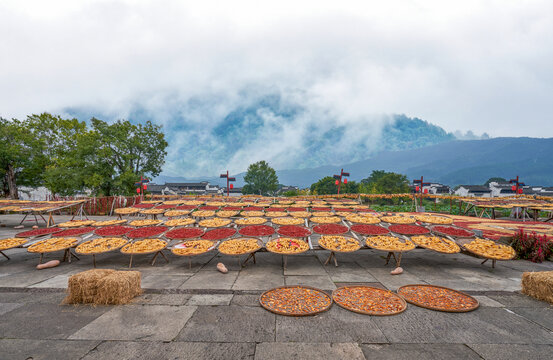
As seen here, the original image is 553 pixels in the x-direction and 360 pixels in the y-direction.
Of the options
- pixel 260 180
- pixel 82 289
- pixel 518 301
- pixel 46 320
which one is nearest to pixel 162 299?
pixel 82 289

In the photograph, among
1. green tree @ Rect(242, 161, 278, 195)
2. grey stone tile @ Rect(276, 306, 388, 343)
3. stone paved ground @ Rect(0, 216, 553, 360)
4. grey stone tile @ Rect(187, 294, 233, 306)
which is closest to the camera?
stone paved ground @ Rect(0, 216, 553, 360)

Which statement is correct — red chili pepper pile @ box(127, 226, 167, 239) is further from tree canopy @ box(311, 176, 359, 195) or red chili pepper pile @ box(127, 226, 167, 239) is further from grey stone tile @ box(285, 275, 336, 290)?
tree canopy @ box(311, 176, 359, 195)

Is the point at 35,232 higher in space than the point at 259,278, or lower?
higher

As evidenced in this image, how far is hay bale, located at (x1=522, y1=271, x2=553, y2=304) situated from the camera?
206 inches

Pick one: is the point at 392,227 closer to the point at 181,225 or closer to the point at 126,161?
the point at 181,225

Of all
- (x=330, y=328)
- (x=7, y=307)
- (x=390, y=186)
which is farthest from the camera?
(x=390, y=186)

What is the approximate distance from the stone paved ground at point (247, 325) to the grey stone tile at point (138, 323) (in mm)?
16

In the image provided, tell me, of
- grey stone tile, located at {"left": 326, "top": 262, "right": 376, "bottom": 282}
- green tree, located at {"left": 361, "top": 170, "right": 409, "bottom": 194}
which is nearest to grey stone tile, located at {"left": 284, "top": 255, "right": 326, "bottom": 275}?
grey stone tile, located at {"left": 326, "top": 262, "right": 376, "bottom": 282}

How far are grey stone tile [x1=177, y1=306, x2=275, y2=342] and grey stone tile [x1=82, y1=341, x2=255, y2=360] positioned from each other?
6.0 inches

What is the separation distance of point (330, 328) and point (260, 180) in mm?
79026

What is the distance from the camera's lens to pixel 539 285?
211 inches

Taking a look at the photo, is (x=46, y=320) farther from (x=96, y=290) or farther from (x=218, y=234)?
(x=218, y=234)

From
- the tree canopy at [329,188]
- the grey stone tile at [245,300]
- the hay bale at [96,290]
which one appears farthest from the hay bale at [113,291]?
the tree canopy at [329,188]

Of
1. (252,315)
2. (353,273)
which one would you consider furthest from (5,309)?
(353,273)
